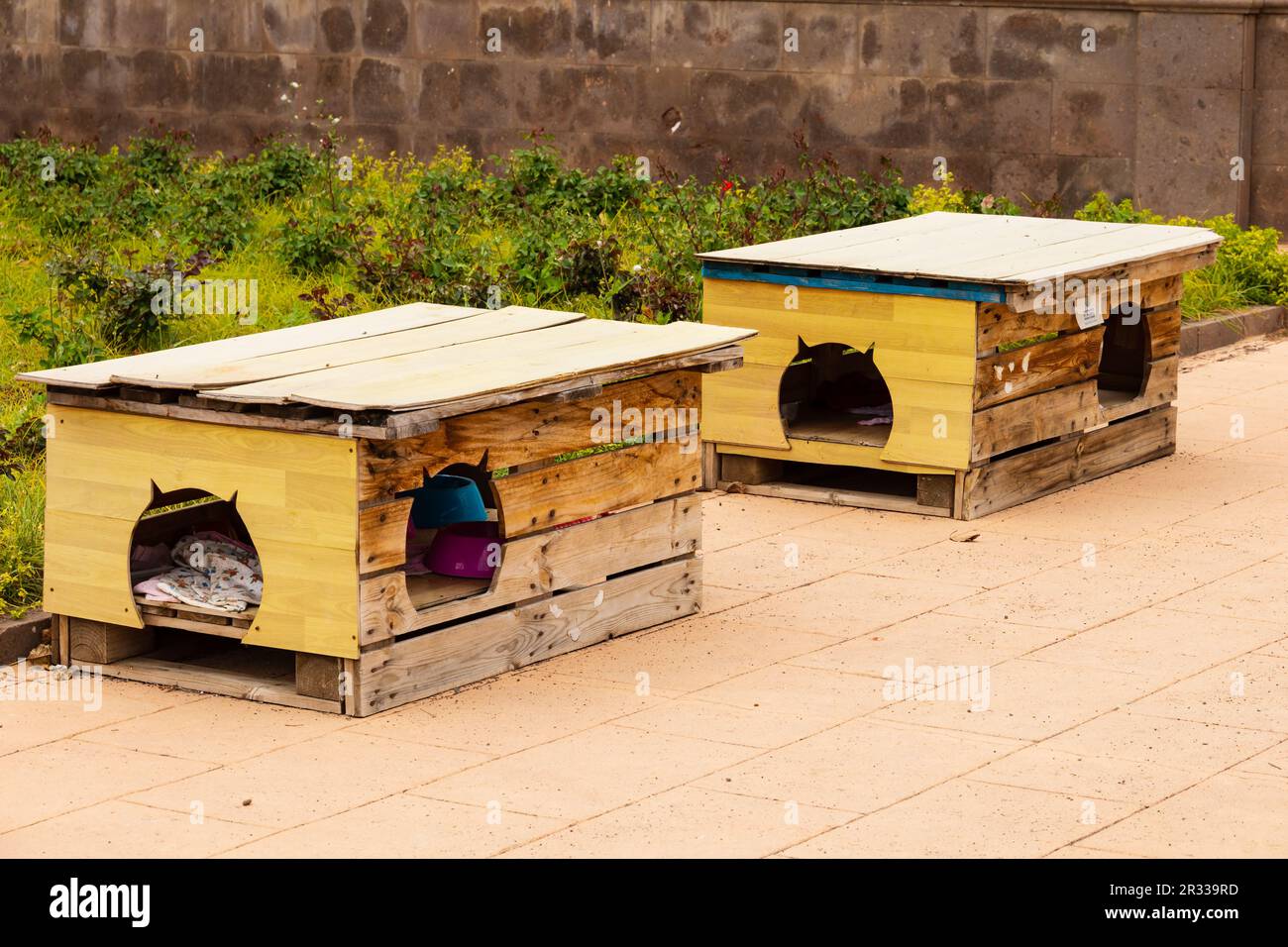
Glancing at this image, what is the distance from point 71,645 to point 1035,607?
129 inches

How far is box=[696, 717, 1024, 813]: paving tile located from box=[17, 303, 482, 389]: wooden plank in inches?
82.9

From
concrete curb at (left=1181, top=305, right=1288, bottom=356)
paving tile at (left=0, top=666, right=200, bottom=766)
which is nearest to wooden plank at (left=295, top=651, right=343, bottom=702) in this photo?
paving tile at (left=0, top=666, right=200, bottom=766)

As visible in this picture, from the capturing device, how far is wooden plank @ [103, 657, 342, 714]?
6.18 metres

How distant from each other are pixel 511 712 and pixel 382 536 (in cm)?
66

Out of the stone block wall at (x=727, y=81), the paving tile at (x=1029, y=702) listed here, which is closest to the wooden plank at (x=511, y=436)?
the paving tile at (x=1029, y=702)

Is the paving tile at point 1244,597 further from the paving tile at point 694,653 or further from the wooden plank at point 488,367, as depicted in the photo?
the wooden plank at point 488,367

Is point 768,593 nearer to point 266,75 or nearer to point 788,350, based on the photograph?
point 788,350

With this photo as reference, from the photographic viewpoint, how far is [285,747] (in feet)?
19.1

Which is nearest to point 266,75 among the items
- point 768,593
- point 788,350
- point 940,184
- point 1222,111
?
point 940,184

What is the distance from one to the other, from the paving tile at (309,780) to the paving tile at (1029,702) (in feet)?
4.48

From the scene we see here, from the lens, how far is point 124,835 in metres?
5.15

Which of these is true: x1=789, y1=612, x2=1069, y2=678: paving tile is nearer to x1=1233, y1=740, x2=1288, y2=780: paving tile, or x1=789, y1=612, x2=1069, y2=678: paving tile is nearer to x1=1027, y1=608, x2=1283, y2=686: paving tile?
x1=1027, y1=608, x2=1283, y2=686: paving tile

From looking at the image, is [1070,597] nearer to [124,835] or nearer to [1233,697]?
[1233,697]

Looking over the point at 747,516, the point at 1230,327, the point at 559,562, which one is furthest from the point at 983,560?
the point at 1230,327
